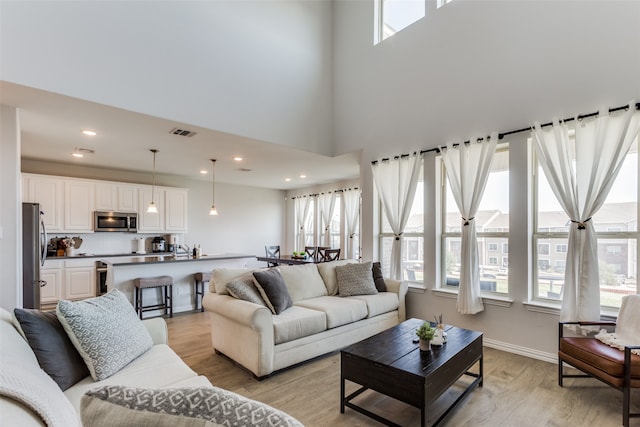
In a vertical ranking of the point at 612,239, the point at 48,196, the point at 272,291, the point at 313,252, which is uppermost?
the point at 48,196

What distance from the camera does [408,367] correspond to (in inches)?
88.5

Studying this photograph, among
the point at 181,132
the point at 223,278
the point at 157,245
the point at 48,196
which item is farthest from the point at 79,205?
the point at 223,278

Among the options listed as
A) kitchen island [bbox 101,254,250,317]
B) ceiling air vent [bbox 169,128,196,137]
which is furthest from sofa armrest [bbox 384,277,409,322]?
ceiling air vent [bbox 169,128,196,137]

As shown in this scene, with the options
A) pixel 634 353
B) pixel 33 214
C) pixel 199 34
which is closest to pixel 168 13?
pixel 199 34

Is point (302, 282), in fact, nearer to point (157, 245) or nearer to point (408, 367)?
point (408, 367)

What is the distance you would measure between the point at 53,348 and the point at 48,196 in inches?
220

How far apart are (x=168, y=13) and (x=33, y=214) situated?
2869mm

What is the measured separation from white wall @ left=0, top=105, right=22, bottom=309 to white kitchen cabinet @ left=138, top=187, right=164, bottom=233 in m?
3.70

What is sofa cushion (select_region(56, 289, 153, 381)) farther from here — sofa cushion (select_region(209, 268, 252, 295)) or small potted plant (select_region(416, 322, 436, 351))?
small potted plant (select_region(416, 322, 436, 351))

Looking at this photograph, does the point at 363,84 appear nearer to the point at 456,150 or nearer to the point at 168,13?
the point at 456,150

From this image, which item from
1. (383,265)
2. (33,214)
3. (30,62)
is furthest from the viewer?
(383,265)

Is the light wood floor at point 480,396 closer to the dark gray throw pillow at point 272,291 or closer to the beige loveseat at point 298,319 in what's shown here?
the beige loveseat at point 298,319

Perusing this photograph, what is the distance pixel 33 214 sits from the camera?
3.88 m

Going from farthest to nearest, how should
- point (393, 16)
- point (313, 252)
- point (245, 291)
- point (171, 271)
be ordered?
point (313, 252)
point (393, 16)
point (171, 271)
point (245, 291)
